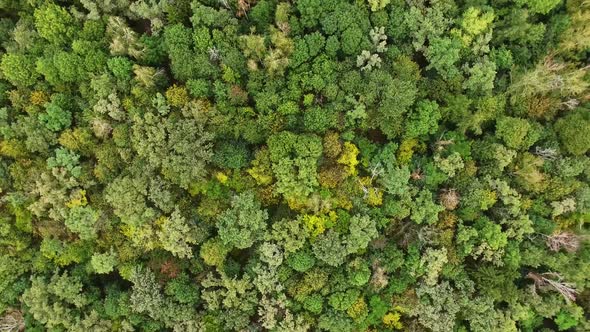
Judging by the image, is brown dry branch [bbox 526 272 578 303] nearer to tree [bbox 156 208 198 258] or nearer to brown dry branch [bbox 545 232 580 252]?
brown dry branch [bbox 545 232 580 252]

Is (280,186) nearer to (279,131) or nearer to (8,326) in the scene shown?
(279,131)

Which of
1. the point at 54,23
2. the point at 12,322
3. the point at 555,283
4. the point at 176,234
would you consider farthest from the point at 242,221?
the point at 555,283

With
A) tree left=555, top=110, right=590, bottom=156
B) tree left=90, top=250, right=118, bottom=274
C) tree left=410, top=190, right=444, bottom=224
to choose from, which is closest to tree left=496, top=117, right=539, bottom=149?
tree left=555, top=110, right=590, bottom=156

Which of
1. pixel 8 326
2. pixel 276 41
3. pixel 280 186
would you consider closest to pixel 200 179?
pixel 280 186

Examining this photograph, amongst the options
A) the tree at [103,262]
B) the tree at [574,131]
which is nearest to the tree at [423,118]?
the tree at [574,131]

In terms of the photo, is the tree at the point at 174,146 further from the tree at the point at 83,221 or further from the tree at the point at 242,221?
the tree at the point at 83,221
